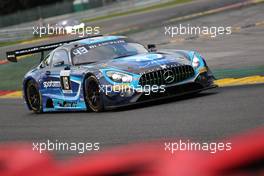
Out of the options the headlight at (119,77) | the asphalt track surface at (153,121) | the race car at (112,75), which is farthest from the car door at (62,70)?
the headlight at (119,77)

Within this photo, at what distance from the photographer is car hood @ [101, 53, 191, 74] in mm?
10641

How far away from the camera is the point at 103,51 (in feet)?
38.7

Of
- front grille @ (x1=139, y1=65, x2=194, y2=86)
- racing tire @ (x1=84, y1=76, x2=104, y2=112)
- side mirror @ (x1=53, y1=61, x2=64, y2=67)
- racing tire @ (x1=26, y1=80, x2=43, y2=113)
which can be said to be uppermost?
side mirror @ (x1=53, y1=61, x2=64, y2=67)

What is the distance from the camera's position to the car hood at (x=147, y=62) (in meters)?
10.6

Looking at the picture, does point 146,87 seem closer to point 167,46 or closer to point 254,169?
point 254,169

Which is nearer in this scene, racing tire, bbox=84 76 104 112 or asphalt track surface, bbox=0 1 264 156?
asphalt track surface, bbox=0 1 264 156

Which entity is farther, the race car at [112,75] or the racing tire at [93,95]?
the racing tire at [93,95]

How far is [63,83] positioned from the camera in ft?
38.8

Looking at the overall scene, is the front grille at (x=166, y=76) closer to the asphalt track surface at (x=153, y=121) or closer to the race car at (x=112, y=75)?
the race car at (x=112, y=75)

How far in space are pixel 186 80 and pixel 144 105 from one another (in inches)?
35.8

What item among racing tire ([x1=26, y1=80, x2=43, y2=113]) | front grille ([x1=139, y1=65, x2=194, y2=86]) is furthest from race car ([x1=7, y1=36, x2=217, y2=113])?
racing tire ([x1=26, y1=80, x2=43, y2=113])

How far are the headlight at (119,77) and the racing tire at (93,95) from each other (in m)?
0.23

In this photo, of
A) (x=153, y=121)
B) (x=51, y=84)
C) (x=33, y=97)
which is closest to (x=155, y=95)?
(x=153, y=121)

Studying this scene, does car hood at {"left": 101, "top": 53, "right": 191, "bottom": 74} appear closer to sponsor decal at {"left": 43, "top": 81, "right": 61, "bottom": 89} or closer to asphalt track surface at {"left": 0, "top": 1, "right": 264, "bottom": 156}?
asphalt track surface at {"left": 0, "top": 1, "right": 264, "bottom": 156}
